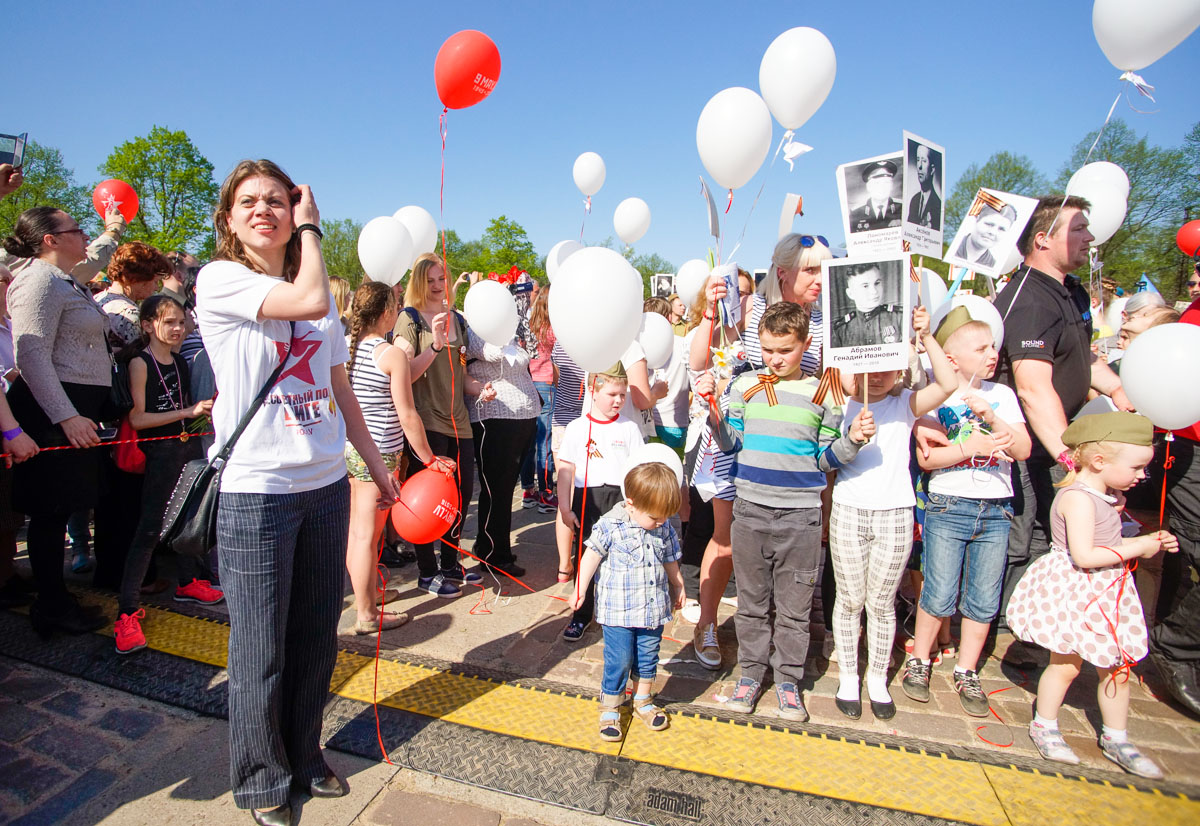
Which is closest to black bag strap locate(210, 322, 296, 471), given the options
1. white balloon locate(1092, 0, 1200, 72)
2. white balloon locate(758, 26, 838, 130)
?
white balloon locate(758, 26, 838, 130)

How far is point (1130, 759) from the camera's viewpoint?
8.26 feet

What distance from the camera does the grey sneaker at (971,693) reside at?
9.59ft

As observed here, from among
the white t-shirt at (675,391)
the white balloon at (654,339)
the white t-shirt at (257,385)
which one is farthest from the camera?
the white t-shirt at (675,391)

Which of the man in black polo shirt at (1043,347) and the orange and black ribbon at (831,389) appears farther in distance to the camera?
the man in black polo shirt at (1043,347)

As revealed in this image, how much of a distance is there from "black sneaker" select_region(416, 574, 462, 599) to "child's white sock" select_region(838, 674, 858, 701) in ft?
8.39

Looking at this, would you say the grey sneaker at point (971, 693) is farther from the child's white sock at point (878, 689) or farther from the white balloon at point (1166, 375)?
the white balloon at point (1166, 375)

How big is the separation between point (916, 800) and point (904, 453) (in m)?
1.49

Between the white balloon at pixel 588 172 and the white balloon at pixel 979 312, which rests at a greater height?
the white balloon at pixel 588 172

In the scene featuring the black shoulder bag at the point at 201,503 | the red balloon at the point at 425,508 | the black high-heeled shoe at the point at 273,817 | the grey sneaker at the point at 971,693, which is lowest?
the black high-heeled shoe at the point at 273,817

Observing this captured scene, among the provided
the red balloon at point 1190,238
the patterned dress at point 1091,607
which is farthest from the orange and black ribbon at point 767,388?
the red balloon at point 1190,238

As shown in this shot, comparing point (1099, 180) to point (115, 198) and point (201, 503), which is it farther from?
point (115, 198)

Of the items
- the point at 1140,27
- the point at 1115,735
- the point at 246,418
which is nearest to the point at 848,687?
the point at 1115,735

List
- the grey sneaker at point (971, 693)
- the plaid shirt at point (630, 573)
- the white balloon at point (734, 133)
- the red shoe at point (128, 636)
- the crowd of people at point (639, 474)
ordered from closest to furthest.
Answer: the crowd of people at point (639, 474) → the plaid shirt at point (630, 573) → the grey sneaker at point (971, 693) → the red shoe at point (128, 636) → the white balloon at point (734, 133)

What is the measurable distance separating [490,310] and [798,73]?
2.35 meters
